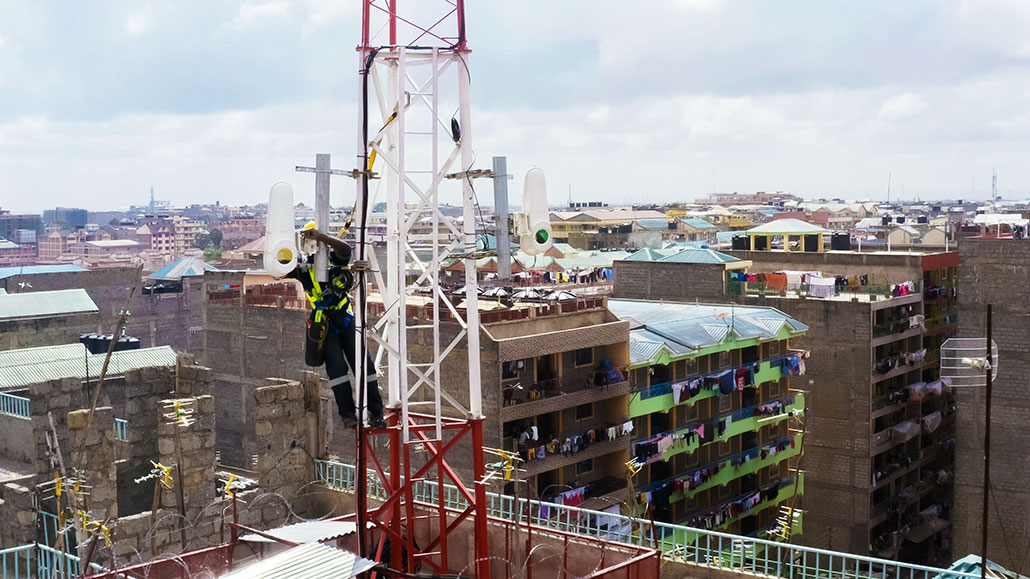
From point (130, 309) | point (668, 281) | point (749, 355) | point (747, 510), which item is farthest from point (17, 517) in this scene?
point (130, 309)

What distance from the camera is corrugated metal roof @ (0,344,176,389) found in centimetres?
3647

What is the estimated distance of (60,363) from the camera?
1542 inches

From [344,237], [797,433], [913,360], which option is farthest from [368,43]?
[913,360]

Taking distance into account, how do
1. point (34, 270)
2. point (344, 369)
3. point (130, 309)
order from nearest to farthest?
point (344, 369)
point (130, 309)
point (34, 270)

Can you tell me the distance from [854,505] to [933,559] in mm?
7941

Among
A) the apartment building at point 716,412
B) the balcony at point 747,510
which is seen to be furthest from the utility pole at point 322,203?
the balcony at point 747,510

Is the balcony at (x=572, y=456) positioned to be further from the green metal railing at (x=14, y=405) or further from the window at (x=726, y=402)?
the green metal railing at (x=14, y=405)

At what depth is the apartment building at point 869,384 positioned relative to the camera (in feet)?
171

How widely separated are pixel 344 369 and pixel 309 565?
2.86 metres

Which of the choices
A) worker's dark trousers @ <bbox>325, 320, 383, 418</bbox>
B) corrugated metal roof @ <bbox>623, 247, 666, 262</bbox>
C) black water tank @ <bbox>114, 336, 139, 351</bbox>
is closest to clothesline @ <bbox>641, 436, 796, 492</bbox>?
corrugated metal roof @ <bbox>623, 247, 666, 262</bbox>

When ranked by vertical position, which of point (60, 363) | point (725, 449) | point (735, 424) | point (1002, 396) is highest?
point (60, 363)

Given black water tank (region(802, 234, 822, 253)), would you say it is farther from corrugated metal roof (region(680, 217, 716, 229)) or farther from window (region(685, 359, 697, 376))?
corrugated metal roof (region(680, 217, 716, 229))

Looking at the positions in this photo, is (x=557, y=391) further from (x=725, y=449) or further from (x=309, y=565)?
(x=309, y=565)

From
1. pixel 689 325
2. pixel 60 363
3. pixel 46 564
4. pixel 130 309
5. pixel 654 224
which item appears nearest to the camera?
pixel 46 564
